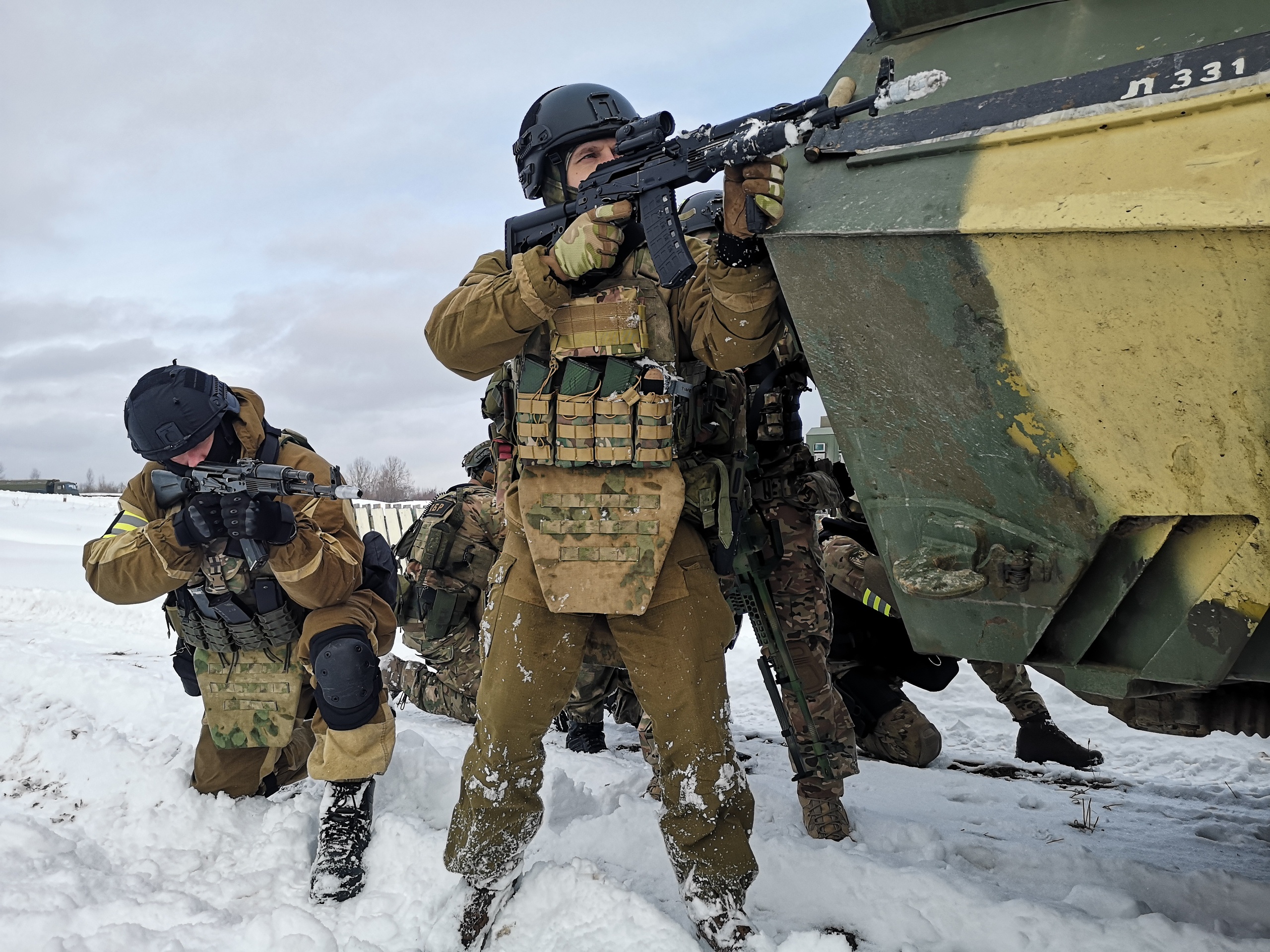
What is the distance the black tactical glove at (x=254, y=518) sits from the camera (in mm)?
2936

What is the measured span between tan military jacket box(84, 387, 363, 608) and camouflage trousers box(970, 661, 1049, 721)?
2.60m

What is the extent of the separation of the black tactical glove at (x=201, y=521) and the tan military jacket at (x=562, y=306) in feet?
3.43

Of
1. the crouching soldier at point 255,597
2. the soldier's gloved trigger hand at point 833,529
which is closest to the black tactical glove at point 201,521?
the crouching soldier at point 255,597

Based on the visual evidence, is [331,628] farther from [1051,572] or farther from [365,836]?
[1051,572]

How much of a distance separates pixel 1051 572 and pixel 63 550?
13488 millimetres

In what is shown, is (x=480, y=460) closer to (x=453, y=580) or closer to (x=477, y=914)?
(x=453, y=580)

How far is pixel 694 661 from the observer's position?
7.48ft

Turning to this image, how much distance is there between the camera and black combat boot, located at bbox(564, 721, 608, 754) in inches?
171

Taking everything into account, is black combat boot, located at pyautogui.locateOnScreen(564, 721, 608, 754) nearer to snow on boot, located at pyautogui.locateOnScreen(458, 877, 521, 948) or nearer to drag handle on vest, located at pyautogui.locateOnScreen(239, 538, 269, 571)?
drag handle on vest, located at pyautogui.locateOnScreen(239, 538, 269, 571)

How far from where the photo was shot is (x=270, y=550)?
3.05 metres

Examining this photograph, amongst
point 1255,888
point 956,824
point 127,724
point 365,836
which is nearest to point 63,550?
point 127,724

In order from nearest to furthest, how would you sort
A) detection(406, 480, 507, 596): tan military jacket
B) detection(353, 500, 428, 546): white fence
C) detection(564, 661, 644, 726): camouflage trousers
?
1. detection(564, 661, 644, 726): camouflage trousers
2. detection(406, 480, 507, 596): tan military jacket
3. detection(353, 500, 428, 546): white fence

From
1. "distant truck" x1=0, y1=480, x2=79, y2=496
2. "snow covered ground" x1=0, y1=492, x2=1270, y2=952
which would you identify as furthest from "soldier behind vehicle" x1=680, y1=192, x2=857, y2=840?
"distant truck" x1=0, y1=480, x2=79, y2=496

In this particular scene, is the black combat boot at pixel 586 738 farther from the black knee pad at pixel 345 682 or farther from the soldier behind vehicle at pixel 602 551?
the soldier behind vehicle at pixel 602 551
